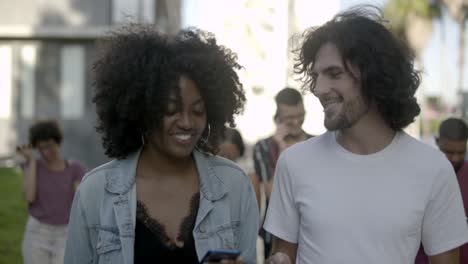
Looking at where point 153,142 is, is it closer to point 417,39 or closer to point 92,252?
point 92,252

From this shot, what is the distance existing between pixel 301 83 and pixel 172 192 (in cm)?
102

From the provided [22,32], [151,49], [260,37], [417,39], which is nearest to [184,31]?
[151,49]

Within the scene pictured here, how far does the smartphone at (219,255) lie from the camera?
3699mm

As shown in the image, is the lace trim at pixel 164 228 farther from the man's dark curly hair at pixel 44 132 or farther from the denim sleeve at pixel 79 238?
the man's dark curly hair at pixel 44 132

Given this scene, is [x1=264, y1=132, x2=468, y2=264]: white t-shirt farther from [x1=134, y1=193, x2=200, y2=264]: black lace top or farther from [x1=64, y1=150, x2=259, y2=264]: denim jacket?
[x1=134, y1=193, x2=200, y2=264]: black lace top

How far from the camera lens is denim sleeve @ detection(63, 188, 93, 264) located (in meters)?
4.21

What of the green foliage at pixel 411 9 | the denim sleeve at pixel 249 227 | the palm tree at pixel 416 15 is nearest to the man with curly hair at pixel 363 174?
the denim sleeve at pixel 249 227

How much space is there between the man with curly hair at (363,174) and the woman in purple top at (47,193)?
458 cm

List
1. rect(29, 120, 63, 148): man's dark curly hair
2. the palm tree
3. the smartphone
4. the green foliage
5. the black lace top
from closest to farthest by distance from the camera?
the smartphone, the black lace top, rect(29, 120, 63, 148): man's dark curly hair, the palm tree, the green foliage

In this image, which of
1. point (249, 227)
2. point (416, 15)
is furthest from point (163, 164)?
point (416, 15)

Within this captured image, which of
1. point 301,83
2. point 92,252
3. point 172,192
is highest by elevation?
point 301,83

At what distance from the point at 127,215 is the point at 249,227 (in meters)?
0.58

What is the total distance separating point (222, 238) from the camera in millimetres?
4254

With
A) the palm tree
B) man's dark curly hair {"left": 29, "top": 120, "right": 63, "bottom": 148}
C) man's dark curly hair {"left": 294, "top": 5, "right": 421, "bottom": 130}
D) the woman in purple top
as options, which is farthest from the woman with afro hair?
the palm tree
